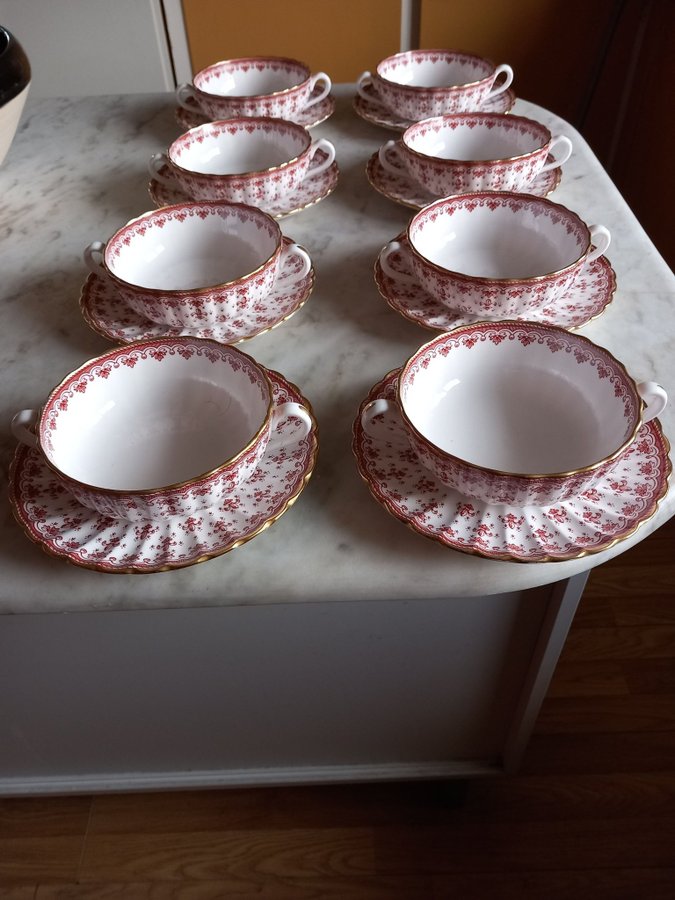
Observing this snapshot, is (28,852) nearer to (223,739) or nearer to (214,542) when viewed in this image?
(223,739)

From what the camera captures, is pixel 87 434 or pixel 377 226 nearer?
pixel 87 434

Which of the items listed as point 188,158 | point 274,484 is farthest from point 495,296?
point 188,158

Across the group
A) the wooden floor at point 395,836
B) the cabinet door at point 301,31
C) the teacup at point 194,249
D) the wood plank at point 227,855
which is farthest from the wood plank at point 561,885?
the cabinet door at point 301,31

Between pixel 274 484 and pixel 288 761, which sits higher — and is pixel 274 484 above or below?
above

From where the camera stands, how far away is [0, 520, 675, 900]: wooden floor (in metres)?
1.00

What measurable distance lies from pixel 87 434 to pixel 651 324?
0.48 metres

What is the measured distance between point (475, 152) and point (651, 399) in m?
0.46

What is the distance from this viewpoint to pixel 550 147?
817mm

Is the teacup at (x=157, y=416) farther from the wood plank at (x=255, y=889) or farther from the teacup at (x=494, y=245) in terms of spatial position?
the wood plank at (x=255, y=889)

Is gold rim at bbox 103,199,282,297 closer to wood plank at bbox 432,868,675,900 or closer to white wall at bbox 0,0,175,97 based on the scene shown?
Answer: wood plank at bbox 432,868,675,900

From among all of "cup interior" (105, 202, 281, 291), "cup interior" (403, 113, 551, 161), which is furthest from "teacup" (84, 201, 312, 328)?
"cup interior" (403, 113, 551, 161)

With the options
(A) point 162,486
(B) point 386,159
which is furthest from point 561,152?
(A) point 162,486

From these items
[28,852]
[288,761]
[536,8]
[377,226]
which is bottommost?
[28,852]

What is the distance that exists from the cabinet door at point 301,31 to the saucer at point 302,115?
0.97 m
